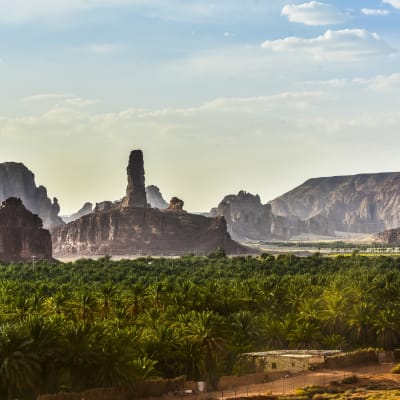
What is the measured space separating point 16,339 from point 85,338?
226 inches

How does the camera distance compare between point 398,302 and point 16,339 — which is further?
point 398,302

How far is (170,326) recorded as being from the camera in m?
70.8

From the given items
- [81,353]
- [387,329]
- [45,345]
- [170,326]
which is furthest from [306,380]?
[45,345]

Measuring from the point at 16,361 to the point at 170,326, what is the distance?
19.1m

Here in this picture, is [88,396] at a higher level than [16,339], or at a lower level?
lower

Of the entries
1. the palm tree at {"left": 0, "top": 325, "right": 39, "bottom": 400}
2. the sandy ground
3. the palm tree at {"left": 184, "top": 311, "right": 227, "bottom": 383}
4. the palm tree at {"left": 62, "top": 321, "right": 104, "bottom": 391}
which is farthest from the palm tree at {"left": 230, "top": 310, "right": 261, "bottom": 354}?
the palm tree at {"left": 0, "top": 325, "right": 39, "bottom": 400}

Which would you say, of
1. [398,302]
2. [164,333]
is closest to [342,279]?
[398,302]

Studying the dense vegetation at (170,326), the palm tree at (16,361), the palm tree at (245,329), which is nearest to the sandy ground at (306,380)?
the dense vegetation at (170,326)

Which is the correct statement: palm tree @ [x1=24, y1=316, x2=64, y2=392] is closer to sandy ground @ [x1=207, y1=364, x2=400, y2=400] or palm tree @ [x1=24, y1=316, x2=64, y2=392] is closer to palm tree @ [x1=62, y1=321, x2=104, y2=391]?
palm tree @ [x1=62, y1=321, x2=104, y2=391]

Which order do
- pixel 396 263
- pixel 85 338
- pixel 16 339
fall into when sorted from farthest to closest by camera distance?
pixel 396 263 < pixel 85 338 < pixel 16 339

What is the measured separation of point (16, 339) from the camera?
5494cm

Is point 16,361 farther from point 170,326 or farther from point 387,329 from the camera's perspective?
point 387,329

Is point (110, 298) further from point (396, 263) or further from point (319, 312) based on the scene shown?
point (396, 263)

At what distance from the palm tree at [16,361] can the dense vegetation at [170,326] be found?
2.6 inches
